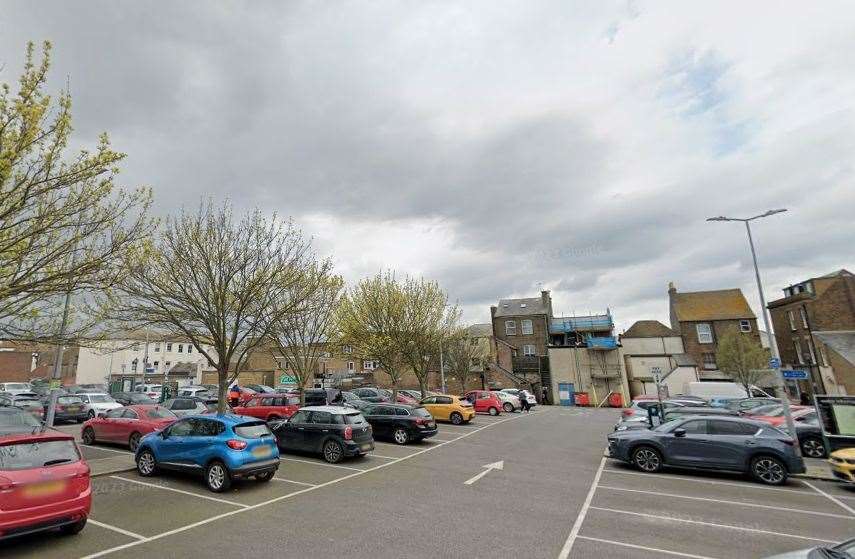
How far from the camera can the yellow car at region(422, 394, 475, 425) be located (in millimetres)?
23078

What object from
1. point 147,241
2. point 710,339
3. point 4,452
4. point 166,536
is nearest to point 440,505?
point 166,536

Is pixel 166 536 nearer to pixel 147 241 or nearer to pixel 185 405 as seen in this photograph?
pixel 147 241

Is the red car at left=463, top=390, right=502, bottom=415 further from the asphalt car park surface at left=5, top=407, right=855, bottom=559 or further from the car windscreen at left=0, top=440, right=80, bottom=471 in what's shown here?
the car windscreen at left=0, top=440, right=80, bottom=471

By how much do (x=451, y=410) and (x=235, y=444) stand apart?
1557 cm

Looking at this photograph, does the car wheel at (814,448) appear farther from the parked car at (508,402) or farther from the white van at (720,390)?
the white van at (720,390)

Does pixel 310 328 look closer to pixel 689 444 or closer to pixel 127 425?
pixel 127 425

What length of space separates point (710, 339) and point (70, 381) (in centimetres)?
8608

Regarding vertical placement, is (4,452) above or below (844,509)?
above

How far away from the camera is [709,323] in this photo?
47.0 metres

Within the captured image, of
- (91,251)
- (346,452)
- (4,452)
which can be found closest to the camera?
(4,452)

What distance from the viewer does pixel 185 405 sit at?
21.0m

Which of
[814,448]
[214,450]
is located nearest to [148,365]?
[214,450]

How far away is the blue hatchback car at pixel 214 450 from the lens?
9156mm

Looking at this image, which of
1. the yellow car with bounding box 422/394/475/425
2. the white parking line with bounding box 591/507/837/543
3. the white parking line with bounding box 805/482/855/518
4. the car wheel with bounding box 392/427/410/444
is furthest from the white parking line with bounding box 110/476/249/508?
the yellow car with bounding box 422/394/475/425
